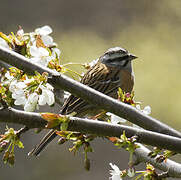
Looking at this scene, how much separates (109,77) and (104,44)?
364cm

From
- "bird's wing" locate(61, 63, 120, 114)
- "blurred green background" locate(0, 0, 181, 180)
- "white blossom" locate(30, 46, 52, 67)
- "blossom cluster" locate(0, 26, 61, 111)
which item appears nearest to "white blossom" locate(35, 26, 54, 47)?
"blossom cluster" locate(0, 26, 61, 111)

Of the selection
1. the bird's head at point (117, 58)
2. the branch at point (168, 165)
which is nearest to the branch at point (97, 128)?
the branch at point (168, 165)

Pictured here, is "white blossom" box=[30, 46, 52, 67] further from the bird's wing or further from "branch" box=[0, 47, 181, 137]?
the bird's wing

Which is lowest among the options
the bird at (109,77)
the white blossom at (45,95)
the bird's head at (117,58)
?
the white blossom at (45,95)

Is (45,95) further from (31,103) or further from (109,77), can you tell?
(109,77)

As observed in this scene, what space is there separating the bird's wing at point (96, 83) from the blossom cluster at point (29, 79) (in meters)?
0.55

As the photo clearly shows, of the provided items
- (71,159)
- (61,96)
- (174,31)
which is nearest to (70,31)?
(174,31)

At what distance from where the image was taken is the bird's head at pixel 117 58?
260cm

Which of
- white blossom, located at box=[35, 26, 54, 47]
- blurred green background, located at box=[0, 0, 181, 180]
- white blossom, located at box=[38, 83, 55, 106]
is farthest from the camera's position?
Answer: blurred green background, located at box=[0, 0, 181, 180]

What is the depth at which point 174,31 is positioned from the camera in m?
6.52

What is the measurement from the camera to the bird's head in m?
2.60

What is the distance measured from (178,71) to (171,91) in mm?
414

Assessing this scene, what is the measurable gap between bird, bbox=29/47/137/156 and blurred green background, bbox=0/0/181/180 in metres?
2.19

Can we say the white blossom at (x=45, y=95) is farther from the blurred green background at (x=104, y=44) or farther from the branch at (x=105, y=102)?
the blurred green background at (x=104, y=44)
